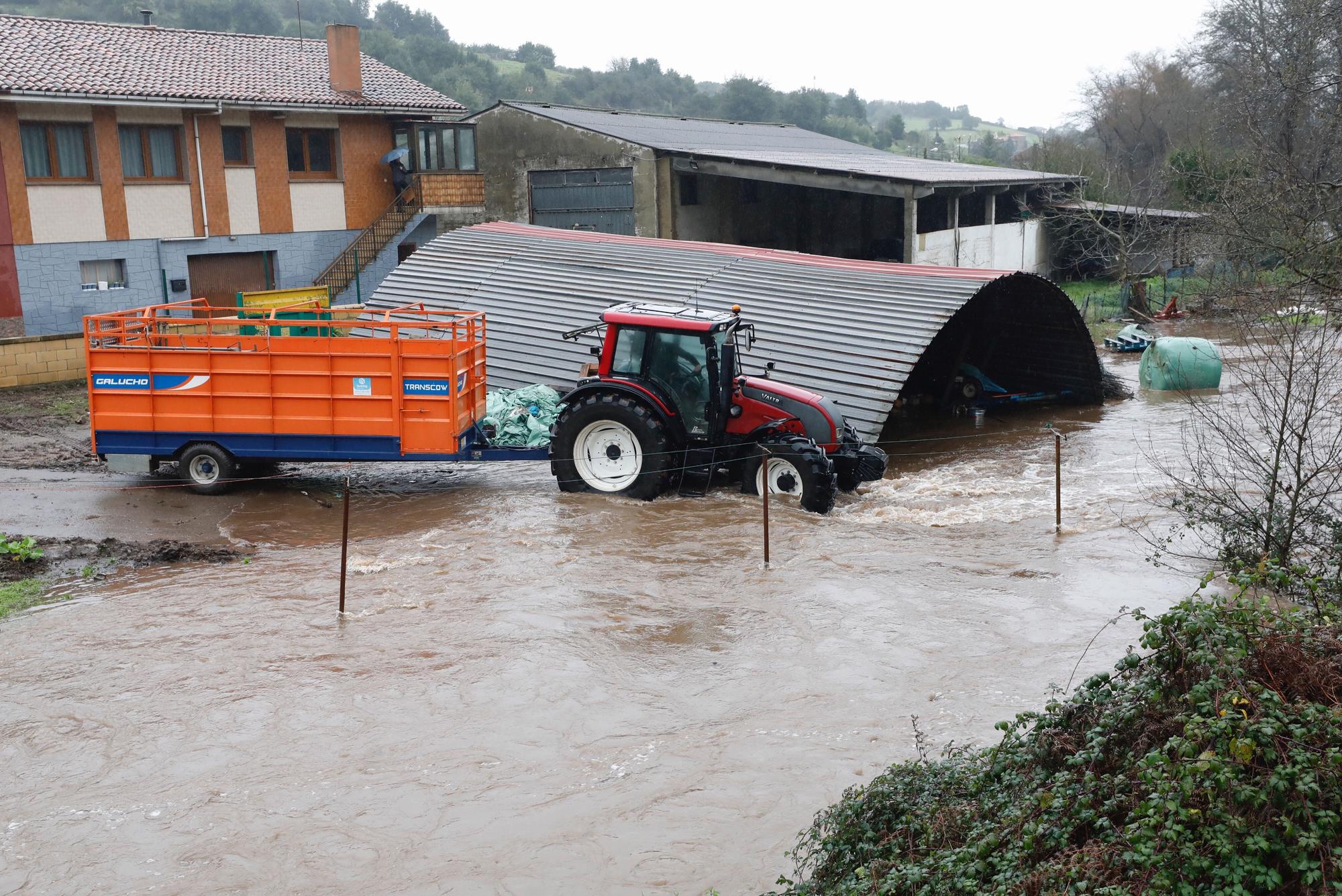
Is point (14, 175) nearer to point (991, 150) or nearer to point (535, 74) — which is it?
point (535, 74)

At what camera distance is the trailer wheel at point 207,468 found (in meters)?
13.0

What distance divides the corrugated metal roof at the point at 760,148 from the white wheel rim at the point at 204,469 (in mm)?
13763

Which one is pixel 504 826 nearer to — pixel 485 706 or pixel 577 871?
pixel 577 871

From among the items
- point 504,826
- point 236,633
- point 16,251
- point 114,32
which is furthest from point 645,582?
point 114,32

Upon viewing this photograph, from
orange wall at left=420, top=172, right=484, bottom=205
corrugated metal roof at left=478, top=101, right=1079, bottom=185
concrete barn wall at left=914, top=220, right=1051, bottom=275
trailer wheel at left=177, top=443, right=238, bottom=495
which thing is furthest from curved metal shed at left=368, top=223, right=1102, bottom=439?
orange wall at left=420, top=172, right=484, bottom=205

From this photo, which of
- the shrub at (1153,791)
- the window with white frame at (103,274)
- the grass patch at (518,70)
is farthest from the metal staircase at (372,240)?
the grass patch at (518,70)

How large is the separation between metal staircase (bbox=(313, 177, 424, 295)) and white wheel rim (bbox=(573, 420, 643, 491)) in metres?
16.0

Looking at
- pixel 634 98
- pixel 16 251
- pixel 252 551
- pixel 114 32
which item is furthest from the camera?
pixel 634 98

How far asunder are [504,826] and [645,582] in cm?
407

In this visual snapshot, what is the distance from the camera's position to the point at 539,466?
1470 cm

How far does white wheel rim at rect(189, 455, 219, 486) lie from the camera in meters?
13.1

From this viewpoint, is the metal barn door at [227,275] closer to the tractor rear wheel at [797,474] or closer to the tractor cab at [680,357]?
the tractor cab at [680,357]

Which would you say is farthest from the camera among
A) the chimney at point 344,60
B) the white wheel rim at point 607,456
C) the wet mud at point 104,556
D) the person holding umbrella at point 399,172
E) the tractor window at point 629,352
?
the person holding umbrella at point 399,172

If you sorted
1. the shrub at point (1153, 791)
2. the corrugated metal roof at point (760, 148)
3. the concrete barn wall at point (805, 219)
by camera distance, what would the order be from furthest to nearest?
the concrete barn wall at point (805, 219)
the corrugated metal roof at point (760, 148)
the shrub at point (1153, 791)
